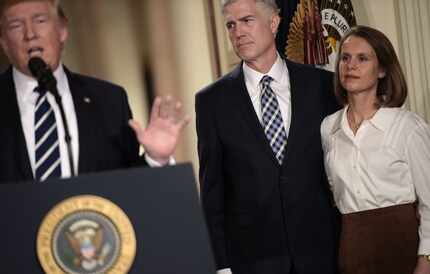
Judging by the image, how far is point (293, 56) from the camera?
385 centimetres

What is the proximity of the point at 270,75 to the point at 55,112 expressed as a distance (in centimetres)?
106

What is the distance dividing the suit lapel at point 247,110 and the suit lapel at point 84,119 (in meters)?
0.82

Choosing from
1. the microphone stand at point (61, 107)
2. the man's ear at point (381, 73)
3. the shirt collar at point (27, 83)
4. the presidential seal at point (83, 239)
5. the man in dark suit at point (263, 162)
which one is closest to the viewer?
the presidential seal at point (83, 239)

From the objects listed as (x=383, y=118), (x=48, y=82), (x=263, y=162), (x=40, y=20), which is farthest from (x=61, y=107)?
(x=383, y=118)

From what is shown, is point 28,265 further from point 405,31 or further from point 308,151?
point 405,31

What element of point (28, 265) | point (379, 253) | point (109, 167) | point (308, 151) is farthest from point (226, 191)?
point (28, 265)

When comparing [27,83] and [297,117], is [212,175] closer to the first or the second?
[297,117]

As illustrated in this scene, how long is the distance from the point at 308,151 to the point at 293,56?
1411 millimetres

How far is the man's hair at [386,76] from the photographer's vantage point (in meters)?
2.57

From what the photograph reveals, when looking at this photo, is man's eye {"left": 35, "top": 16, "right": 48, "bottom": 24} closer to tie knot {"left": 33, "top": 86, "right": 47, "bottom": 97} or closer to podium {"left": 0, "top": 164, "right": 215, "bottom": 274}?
tie knot {"left": 33, "top": 86, "right": 47, "bottom": 97}

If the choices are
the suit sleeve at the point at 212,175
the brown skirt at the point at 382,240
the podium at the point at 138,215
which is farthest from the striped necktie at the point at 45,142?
the brown skirt at the point at 382,240

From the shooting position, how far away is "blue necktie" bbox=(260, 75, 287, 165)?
2.52 metres

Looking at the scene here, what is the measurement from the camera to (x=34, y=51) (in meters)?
1.75

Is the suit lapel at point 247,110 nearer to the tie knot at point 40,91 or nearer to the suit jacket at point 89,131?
the suit jacket at point 89,131
